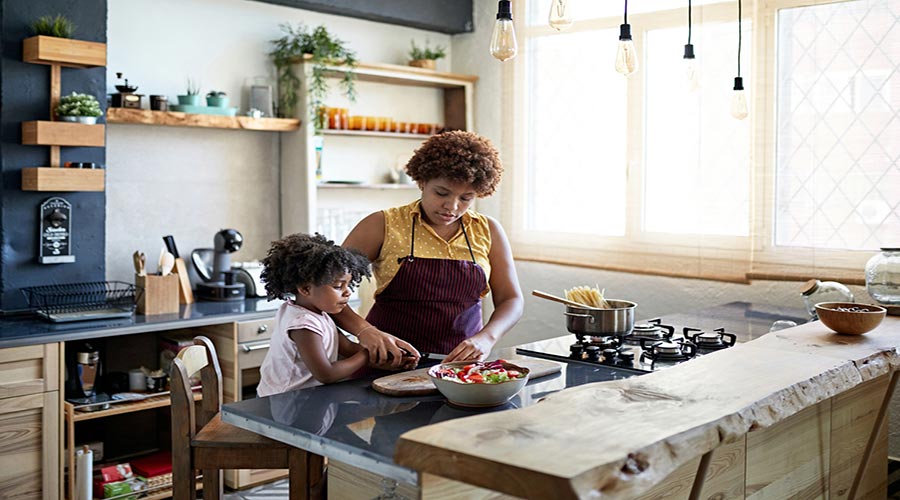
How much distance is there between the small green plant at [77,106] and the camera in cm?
386

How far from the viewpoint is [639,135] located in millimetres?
4934

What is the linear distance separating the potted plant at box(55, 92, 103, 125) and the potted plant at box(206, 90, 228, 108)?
696 mm

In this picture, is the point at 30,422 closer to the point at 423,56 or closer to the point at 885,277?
the point at 423,56

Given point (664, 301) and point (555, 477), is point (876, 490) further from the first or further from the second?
point (555, 477)

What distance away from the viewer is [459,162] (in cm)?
288

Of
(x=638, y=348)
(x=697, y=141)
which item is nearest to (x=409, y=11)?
(x=697, y=141)

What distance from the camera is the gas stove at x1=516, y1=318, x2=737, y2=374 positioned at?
278 cm

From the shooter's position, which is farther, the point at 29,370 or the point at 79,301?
the point at 79,301

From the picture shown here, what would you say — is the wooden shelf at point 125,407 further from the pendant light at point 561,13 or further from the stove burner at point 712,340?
the pendant light at point 561,13

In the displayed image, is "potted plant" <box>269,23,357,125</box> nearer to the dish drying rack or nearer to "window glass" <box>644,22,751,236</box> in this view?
the dish drying rack

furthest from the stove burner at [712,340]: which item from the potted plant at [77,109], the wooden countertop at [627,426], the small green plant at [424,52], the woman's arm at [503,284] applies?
the small green plant at [424,52]

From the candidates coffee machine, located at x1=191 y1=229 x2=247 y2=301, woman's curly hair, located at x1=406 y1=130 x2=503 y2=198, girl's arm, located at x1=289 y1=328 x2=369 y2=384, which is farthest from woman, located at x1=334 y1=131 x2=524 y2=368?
coffee machine, located at x1=191 y1=229 x2=247 y2=301

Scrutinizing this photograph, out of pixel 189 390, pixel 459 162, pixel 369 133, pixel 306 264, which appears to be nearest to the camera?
pixel 189 390

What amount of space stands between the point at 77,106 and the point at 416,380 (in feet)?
7.56
